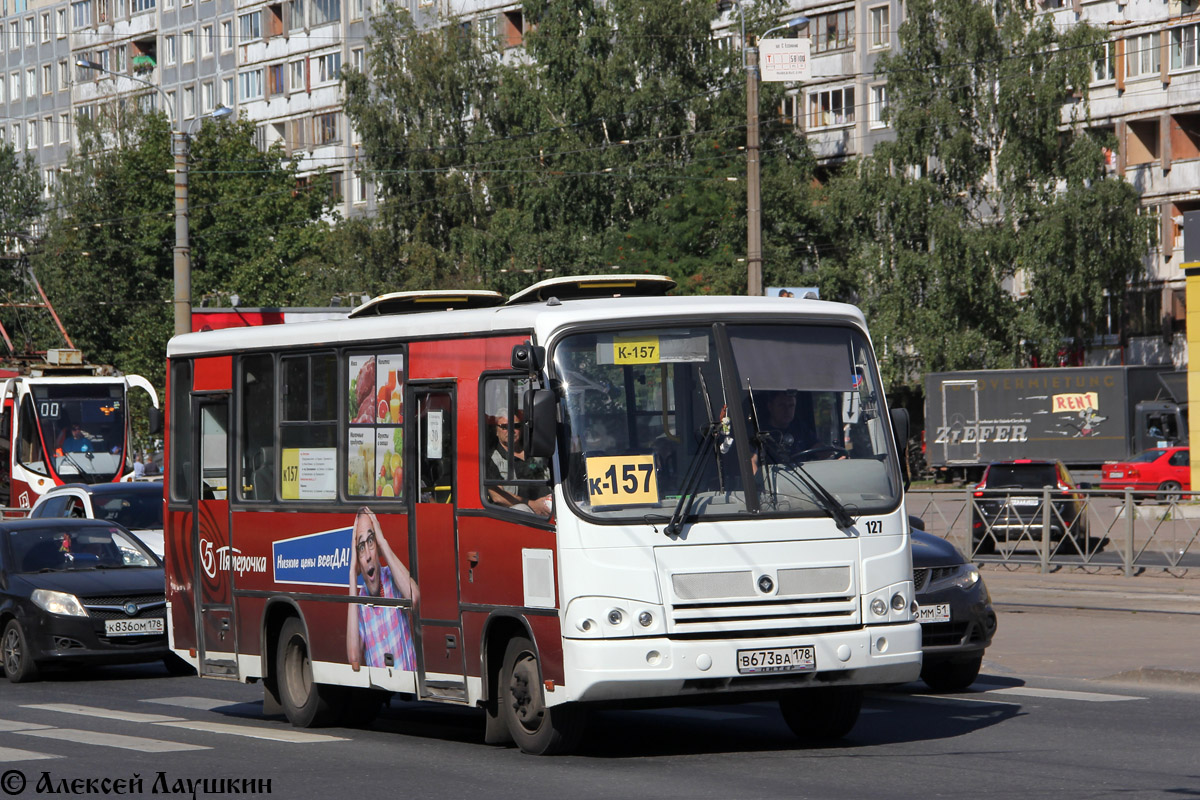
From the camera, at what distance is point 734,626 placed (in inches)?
399

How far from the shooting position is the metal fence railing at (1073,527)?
23.5 m

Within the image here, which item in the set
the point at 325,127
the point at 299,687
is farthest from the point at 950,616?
the point at 325,127

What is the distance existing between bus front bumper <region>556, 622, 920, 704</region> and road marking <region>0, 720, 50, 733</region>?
4.37 meters

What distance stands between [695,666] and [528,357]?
188cm

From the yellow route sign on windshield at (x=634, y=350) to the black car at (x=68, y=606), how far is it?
6.97 meters

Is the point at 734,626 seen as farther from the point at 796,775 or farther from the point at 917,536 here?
the point at 917,536

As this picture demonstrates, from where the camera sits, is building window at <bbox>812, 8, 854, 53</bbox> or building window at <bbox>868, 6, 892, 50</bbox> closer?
building window at <bbox>868, 6, 892, 50</bbox>

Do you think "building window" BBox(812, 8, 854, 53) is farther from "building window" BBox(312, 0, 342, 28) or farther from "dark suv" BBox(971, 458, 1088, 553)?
"dark suv" BBox(971, 458, 1088, 553)

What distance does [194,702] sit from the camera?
577 inches

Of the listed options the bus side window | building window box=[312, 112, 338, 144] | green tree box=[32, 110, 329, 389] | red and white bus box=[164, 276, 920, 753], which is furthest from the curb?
building window box=[312, 112, 338, 144]

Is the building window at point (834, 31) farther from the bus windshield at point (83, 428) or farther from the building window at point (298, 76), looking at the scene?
the bus windshield at point (83, 428)

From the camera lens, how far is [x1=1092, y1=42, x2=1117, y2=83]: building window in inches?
2143

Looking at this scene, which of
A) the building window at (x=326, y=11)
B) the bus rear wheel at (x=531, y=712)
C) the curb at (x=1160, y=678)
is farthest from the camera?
the building window at (x=326, y=11)

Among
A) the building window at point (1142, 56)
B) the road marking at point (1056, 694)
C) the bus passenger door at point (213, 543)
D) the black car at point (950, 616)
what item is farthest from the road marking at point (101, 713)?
the building window at point (1142, 56)
